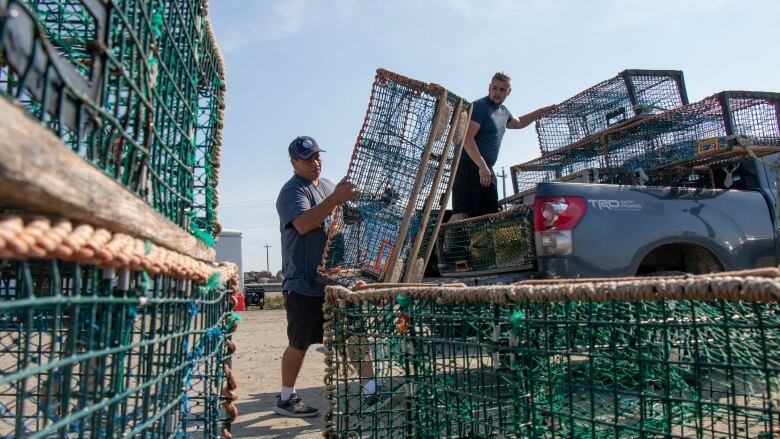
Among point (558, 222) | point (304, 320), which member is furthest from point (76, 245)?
point (558, 222)

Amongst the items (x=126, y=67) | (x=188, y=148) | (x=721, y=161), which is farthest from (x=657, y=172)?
(x=126, y=67)

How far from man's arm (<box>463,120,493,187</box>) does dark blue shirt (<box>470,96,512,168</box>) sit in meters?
0.08

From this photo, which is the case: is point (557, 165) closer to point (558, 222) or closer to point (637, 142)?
point (637, 142)

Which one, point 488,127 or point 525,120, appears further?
point 525,120

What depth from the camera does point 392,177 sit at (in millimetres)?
4629

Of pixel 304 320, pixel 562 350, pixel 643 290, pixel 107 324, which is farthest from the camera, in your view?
pixel 304 320

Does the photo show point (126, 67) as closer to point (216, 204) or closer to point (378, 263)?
point (216, 204)

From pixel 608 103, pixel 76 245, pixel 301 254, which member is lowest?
pixel 76 245

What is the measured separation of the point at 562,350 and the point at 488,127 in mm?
4240

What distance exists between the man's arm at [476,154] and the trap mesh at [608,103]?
7.13ft

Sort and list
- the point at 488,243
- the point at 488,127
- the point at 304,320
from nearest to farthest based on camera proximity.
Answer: the point at 304,320, the point at 488,243, the point at 488,127

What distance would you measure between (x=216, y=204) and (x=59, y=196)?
5.73 ft

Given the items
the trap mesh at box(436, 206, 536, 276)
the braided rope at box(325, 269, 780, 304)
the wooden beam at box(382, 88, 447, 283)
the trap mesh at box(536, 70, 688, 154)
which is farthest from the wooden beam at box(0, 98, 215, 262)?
Answer: the trap mesh at box(536, 70, 688, 154)

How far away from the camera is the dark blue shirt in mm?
5996
